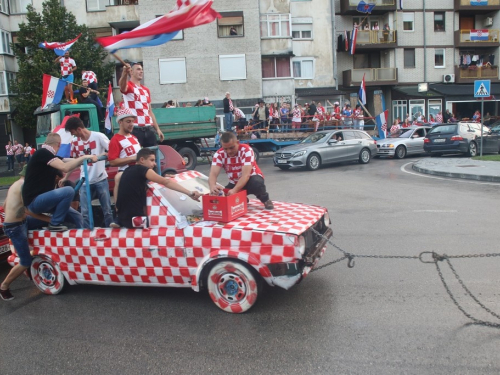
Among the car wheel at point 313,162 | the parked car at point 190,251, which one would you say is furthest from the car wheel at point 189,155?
the parked car at point 190,251

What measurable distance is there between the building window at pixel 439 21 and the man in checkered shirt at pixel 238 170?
129 feet

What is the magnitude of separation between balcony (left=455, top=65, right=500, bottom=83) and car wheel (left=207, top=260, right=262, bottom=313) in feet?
131

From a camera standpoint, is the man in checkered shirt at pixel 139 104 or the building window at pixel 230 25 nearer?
the man in checkered shirt at pixel 139 104

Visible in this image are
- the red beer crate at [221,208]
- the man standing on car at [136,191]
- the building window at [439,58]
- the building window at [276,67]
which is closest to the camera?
the red beer crate at [221,208]

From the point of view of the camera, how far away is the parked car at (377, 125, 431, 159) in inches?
847

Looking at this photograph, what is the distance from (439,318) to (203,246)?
7.70 ft

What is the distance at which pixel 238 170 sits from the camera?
6207mm

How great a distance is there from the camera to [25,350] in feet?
14.0

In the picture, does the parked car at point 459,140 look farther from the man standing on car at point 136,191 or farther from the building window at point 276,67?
the man standing on car at point 136,191

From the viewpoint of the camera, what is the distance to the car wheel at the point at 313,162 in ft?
58.2

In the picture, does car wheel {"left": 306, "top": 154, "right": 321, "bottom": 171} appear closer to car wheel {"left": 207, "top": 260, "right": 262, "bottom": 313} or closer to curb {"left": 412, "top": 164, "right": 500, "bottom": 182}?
curb {"left": 412, "top": 164, "right": 500, "bottom": 182}

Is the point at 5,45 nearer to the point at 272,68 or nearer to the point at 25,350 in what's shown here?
the point at 272,68

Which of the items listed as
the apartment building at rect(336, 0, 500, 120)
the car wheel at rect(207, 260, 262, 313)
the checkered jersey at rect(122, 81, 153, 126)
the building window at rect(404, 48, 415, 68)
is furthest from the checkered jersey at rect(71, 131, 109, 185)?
the building window at rect(404, 48, 415, 68)

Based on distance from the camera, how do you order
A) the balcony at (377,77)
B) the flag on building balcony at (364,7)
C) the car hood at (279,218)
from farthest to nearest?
the balcony at (377,77)
the flag on building balcony at (364,7)
the car hood at (279,218)
